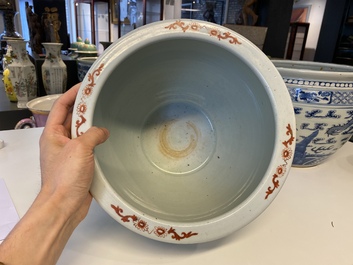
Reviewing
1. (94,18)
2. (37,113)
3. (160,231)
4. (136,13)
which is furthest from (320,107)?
(94,18)

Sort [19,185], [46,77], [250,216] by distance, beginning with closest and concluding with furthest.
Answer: [250,216], [19,185], [46,77]

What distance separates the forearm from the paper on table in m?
0.11

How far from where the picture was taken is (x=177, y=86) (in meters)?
0.63

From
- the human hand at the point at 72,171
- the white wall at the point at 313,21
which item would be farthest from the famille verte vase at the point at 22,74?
the white wall at the point at 313,21

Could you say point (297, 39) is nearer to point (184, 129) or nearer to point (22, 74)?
point (22, 74)

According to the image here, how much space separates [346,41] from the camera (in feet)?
11.6

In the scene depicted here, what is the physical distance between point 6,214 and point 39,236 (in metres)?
0.16

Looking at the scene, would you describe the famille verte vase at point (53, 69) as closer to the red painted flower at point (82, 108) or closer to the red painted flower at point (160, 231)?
the red painted flower at point (82, 108)

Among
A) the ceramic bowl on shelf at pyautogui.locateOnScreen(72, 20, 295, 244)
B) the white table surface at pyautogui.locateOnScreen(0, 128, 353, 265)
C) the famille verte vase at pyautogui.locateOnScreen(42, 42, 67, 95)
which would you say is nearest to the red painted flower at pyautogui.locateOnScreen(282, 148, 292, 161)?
the ceramic bowl on shelf at pyautogui.locateOnScreen(72, 20, 295, 244)

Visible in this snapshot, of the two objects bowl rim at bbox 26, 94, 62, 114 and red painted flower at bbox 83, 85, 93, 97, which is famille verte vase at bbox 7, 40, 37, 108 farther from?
red painted flower at bbox 83, 85, 93, 97

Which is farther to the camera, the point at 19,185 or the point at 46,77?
the point at 46,77

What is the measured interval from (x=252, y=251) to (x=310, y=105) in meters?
0.33

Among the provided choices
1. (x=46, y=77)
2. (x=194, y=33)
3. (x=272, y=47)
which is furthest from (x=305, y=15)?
(x=194, y=33)

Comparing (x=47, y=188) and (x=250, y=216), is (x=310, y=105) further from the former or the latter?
(x=47, y=188)
